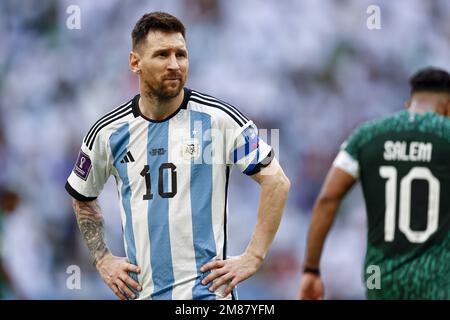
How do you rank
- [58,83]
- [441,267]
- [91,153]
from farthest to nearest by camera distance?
[58,83] → [91,153] → [441,267]

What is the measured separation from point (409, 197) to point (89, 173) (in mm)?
1810

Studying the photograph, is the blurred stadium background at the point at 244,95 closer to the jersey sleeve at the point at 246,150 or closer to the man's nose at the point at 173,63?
the jersey sleeve at the point at 246,150

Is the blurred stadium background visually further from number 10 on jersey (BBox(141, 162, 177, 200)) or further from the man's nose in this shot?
the man's nose

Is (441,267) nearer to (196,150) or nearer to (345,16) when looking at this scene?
(196,150)

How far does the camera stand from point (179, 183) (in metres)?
5.27

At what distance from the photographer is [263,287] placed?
8211 millimetres

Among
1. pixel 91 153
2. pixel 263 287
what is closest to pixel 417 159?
pixel 91 153

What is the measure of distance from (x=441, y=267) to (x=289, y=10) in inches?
164

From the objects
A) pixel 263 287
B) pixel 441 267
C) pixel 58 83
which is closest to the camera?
pixel 441 267

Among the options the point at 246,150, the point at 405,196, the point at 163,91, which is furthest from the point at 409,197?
the point at 163,91

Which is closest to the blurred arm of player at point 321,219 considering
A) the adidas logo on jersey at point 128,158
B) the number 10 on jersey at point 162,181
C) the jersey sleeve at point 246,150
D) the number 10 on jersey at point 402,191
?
the number 10 on jersey at point 402,191

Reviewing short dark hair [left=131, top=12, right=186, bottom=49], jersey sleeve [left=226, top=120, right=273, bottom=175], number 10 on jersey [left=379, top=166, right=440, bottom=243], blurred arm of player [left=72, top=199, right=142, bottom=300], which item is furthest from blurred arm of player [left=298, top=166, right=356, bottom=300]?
short dark hair [left=131, top=12, right=186, bottom=49]

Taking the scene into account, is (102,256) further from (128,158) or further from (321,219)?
(321,219)

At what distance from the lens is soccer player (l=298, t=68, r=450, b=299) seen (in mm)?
5066
